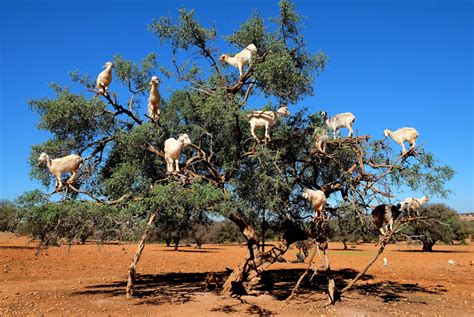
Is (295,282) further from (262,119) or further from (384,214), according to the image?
(262,119)

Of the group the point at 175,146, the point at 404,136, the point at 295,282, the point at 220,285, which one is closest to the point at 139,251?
the point at 175,146

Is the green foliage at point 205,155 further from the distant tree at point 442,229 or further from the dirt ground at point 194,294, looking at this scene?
Answer: the distant tree at point 442,229

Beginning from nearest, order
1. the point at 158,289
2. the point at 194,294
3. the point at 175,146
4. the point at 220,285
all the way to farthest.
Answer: the point at 175,146 → the point at 194,294 → the point at 158,289 → the point at 220,285

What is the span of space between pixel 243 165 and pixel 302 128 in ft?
7.27

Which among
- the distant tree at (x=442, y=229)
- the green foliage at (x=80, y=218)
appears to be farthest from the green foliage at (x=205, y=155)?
the distant tree at (x=442, y=229)

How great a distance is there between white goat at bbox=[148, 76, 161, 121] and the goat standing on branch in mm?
6918

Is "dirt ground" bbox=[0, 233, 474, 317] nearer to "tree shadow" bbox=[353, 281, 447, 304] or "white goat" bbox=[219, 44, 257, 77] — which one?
"tree shadow" bbox=[353, 281, 447, 304]

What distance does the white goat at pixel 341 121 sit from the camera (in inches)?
449

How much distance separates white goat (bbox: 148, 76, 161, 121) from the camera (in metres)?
11.2

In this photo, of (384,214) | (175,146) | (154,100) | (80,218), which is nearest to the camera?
(80,218)

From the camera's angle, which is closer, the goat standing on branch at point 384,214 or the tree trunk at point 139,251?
the tree trunk at point 139,251

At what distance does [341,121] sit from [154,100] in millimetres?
5554

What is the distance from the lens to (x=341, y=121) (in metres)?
11.5

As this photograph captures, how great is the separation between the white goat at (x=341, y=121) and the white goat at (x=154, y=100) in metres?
5.11
